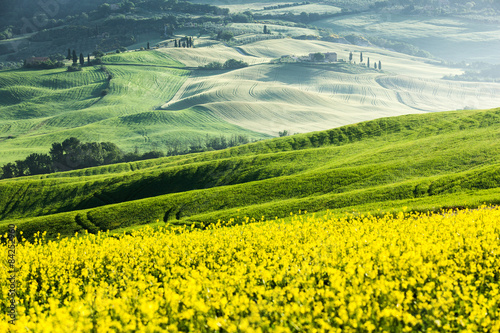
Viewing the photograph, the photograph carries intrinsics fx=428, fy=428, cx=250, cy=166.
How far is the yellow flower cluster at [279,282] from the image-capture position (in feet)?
39.9

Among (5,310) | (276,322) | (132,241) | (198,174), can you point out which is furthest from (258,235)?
(198,174)

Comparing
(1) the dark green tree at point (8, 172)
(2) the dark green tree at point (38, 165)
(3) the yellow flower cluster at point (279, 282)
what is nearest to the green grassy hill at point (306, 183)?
(3) the yellow flower cluster at point (279, 282)

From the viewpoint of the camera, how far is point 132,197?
72312 mm

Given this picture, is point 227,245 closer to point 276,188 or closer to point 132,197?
point 276,188

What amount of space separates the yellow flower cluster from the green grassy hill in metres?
17.9

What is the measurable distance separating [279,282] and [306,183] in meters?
39.4

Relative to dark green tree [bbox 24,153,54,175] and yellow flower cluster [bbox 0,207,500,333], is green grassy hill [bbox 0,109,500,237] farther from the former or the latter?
dark green tree [bbox 24,153,54,175]

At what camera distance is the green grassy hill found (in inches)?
1729

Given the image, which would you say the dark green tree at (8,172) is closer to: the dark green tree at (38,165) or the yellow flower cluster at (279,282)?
the dark green tree at (38,165)

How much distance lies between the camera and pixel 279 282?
15828mm

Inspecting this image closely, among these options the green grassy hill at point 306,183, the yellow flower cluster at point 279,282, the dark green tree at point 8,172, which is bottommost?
the dark green tree at point 8,172

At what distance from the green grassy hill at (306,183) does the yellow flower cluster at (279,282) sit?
1791 cm

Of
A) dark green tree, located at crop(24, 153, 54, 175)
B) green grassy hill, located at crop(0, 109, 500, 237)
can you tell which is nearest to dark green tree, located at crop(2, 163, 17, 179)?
dark green tree, located at crop(24, 153, 54, 175)

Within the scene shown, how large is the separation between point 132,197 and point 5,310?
55.0 meters
